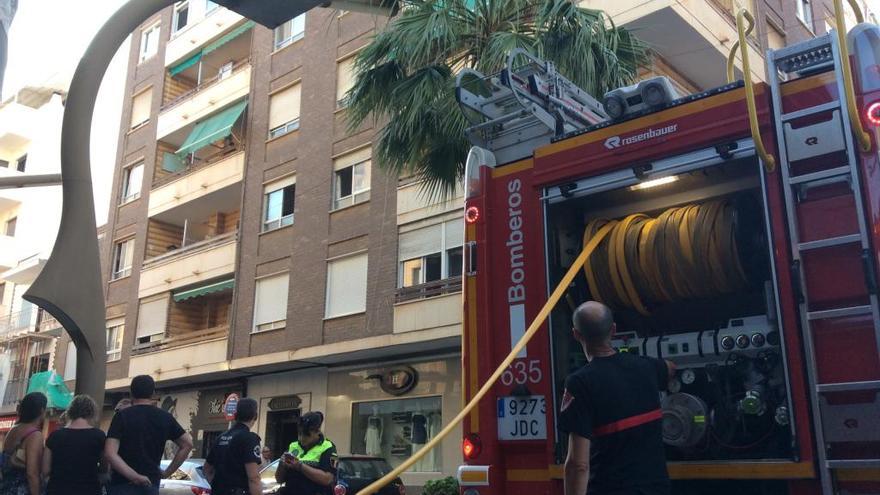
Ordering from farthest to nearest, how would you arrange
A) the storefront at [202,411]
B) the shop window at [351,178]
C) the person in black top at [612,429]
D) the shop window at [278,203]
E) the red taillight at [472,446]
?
the storefront at [202,411], the shop window at [278,203], the shop window at [351,178], the red taillight at [472,446], the person in black top at [612,429]

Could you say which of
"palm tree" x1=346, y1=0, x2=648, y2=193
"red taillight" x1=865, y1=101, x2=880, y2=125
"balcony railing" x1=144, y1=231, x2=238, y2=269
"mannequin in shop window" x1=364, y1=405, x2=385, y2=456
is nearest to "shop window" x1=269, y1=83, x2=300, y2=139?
"balcony railing" x1=144, y1=231, x2=238, y2=269

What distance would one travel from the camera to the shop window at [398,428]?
18.1 metres

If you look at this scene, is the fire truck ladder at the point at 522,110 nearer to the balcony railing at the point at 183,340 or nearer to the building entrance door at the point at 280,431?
the building entrance door at the point at 280,431

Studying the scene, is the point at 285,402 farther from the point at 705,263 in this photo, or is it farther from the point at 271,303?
the point at 705,263

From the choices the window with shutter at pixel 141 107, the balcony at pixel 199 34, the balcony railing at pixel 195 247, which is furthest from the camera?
the window with shutter at pixel 141 107

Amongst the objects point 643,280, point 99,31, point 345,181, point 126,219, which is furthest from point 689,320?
point 126,219

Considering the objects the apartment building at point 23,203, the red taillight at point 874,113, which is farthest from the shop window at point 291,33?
the red taillight at point 874,113

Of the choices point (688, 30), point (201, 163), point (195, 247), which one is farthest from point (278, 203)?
point (688, 30)

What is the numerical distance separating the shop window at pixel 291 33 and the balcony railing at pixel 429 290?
9410mm

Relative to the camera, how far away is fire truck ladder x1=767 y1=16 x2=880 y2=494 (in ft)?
11.5

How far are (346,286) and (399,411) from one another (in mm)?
3240

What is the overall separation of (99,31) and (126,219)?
25052 mm

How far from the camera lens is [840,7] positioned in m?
3.80

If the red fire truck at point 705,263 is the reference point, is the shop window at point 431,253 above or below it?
above
